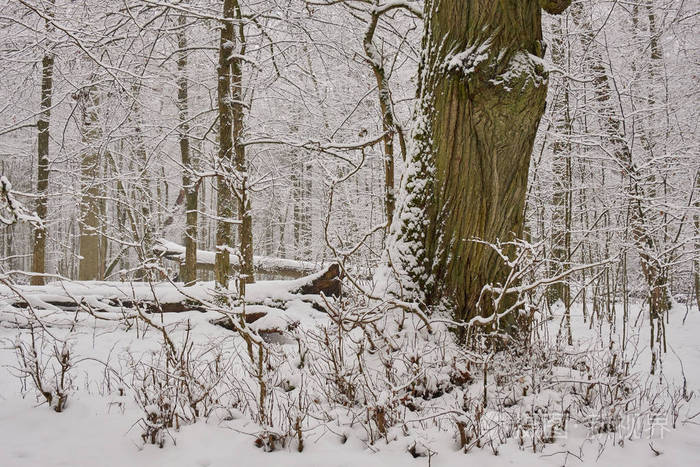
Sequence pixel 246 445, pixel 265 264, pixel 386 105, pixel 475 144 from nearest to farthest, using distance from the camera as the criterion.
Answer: pixel 246 445 → pixel 475 144 → pixel 386 105 → pixel 265 264

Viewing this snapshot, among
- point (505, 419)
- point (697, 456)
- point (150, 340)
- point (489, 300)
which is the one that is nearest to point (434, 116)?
point (489, 300)

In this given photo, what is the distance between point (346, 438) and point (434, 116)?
2.45 meters

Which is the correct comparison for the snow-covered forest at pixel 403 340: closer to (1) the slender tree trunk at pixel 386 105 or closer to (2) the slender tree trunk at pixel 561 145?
(1) the slender tree trunk at pixel 386 105

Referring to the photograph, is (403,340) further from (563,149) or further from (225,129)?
(563,149)

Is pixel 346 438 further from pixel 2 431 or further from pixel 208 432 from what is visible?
pixel 2 431

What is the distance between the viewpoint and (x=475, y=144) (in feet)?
10.5

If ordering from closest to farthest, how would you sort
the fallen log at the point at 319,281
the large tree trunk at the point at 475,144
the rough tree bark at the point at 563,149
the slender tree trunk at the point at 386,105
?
the large tree trunk at the point at 475,144, the slender tree trunk at the point at 386,105, the rough tree bark at the point at 563,149, the fallen log at the point at 319,281

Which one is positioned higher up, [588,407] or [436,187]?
[436,187]

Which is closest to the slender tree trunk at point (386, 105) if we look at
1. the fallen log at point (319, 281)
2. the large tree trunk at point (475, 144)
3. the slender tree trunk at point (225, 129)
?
the large tree trunk at point (475, 144)

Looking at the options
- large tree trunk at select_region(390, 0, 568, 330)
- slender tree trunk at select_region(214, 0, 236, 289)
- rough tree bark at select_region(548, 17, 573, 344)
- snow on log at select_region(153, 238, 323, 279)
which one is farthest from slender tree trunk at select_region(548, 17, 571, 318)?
snow on log at select_region(153, 238, 323, 279)

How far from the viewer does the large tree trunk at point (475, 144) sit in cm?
315

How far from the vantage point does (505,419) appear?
7.81ft

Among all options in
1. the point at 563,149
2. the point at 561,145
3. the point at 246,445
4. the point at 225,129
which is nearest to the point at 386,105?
the point at 225,129

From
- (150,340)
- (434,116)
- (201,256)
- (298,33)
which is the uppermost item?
(298,33)
